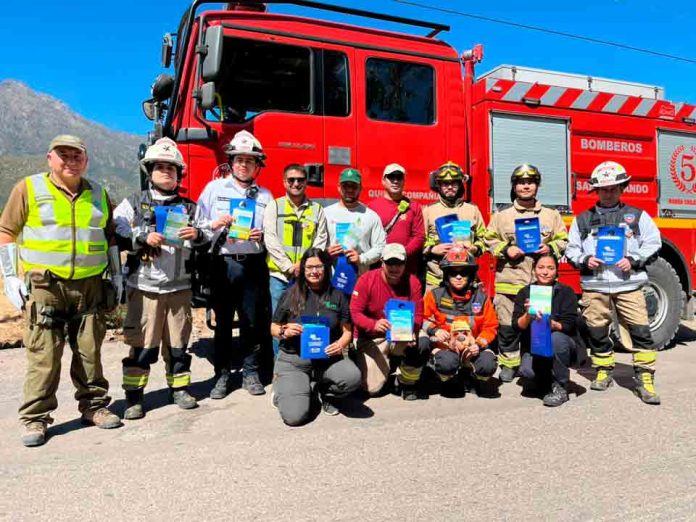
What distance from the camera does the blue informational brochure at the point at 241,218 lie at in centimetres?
424

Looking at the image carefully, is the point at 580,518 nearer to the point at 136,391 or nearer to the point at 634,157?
the point at 136,391

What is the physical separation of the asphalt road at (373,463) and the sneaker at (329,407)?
10 cm

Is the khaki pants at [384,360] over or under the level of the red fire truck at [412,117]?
under

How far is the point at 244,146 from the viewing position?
14.2 feet

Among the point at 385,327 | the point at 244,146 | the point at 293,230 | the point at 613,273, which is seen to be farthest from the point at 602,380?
the point at 244,146

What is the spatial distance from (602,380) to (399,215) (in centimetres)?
206

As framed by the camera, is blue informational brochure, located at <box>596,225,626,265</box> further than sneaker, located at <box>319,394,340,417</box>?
Yes

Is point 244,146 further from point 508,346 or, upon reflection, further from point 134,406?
point 508,346

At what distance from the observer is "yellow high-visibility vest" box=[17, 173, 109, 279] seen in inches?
138

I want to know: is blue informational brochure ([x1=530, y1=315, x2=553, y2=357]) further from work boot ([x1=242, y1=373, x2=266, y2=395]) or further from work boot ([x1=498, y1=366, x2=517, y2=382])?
work boot ([x1=242, y1=373, x2=266, y2=395])

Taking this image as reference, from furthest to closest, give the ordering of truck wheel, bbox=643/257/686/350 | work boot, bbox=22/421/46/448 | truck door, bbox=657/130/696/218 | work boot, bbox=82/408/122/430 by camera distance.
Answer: truck door, bbox=657/130/696/218, truck wheel, bbox=643/257/686/350, work boot, bbox=82/408/122/430, work boot, bbox=22/421/46/448

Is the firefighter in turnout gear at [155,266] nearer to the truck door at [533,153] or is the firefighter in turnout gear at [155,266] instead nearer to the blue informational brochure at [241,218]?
the blue informational brochure at [241,218]

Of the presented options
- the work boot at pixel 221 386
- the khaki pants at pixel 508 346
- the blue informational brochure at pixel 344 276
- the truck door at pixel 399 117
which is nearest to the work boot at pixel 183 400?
the work boot at pixel 221 386

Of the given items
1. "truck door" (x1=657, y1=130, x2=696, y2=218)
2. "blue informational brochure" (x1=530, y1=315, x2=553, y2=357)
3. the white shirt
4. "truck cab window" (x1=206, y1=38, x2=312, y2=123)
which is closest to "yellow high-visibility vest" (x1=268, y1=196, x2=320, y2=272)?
the white shirt
